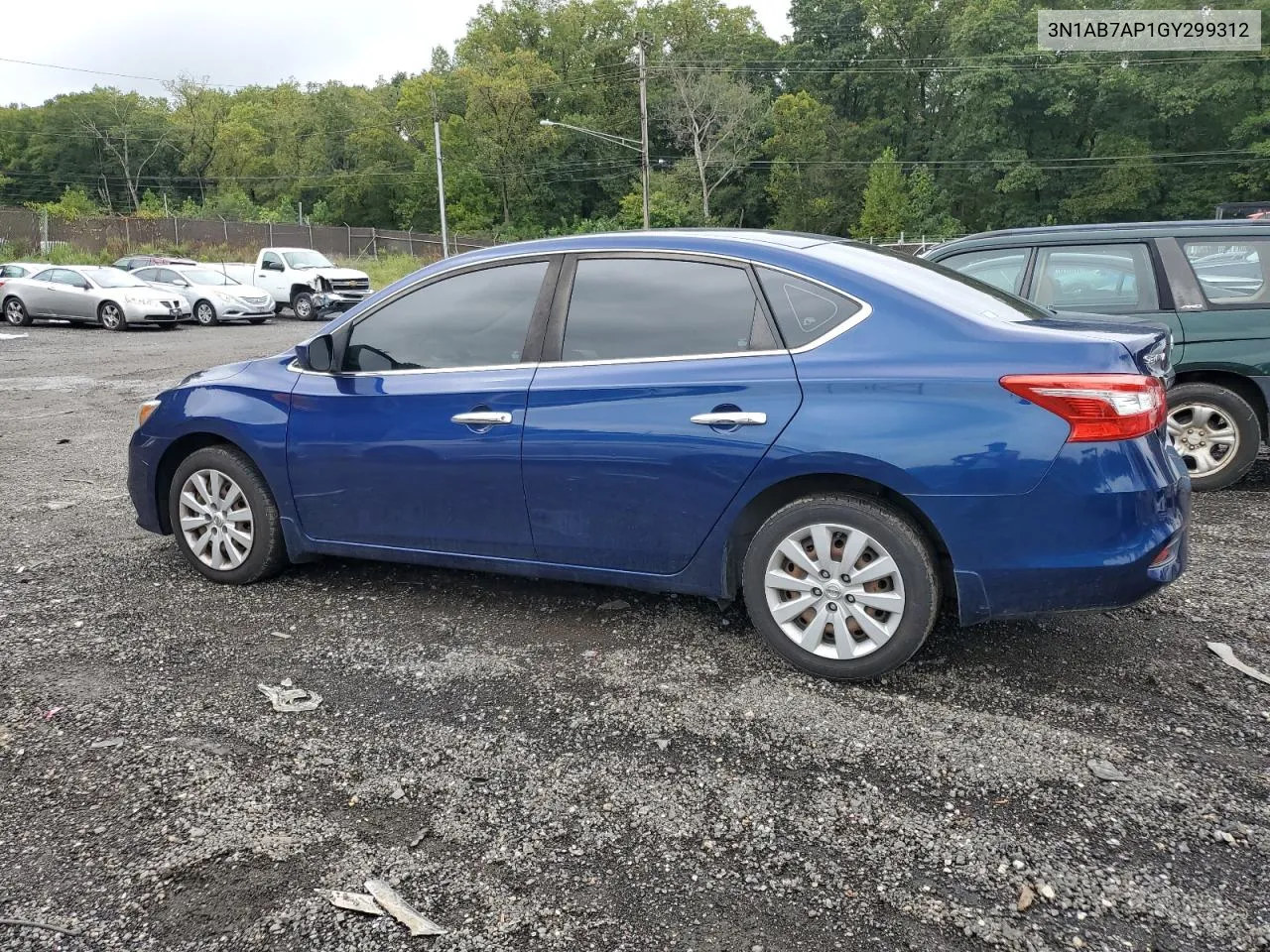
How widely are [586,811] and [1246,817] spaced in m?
1.87

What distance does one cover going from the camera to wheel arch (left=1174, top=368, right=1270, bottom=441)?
628 centimetres

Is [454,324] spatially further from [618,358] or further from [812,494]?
[812,494]

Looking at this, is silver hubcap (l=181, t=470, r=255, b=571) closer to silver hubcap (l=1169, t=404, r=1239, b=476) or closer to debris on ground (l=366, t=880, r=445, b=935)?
debris on ground (l=366, t=880, r=445, b=935)

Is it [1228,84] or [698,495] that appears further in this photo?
[1228,84]

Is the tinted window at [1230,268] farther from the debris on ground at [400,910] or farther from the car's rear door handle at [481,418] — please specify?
the debris on ground at [400,910]

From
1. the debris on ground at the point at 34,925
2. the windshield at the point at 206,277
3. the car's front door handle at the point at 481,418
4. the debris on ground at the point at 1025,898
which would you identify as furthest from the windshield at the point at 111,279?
the debris on ground at the point at 1025,898

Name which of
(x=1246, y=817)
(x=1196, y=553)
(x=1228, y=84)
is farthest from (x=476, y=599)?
(x=1228, y=84)

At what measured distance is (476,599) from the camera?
4.66 m

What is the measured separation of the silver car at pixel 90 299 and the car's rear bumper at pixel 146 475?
64.4 feet

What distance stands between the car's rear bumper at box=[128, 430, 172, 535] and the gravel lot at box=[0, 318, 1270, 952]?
438mm

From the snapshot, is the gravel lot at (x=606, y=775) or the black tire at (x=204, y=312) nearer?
the gravel lot at (x=606, y=775)

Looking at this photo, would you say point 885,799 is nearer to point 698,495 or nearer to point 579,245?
point 698,495

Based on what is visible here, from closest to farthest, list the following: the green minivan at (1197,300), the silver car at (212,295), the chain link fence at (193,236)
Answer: the green minivan at (1197,300)
the silver car at (212,295)
the chain link fence at (193,236)

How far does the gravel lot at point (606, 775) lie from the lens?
2.42m
